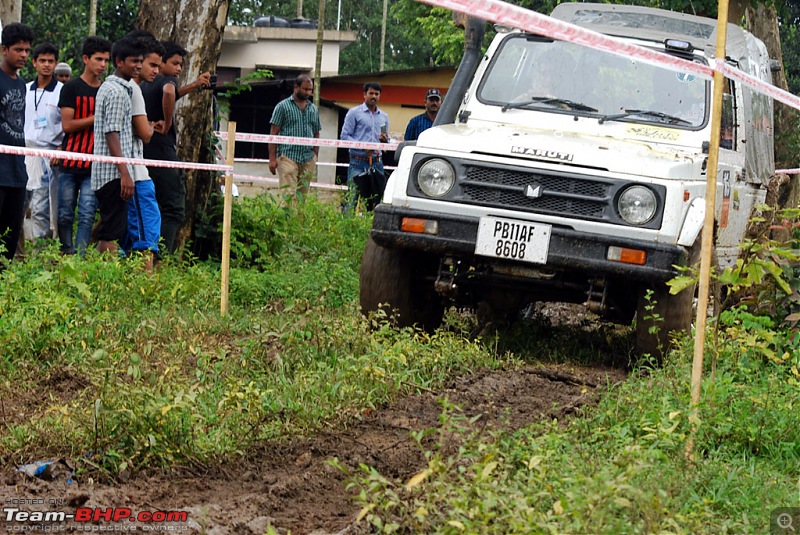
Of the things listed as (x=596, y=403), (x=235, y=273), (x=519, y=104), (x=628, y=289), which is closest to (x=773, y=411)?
(x=596, y=403)

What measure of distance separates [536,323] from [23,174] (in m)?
3.57

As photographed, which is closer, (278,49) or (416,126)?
(416,126)

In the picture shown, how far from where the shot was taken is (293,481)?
440cm

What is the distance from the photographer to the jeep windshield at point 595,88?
7.47 metres

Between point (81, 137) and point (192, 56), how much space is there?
151 centimetres

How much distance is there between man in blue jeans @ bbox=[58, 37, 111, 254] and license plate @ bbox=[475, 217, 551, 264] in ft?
11.5

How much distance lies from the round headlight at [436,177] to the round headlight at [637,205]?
0.92 m

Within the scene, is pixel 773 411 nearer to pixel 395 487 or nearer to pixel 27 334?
pixel 395 487

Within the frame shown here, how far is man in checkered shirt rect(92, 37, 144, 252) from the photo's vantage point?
27.9 feet

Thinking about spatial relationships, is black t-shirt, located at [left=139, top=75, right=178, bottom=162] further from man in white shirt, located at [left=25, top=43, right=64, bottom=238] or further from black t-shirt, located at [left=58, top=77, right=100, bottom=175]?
man in white shirt, located at [left=25, top=43, right=64, bottom=238]

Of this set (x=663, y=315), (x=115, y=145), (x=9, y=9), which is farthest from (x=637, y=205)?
(x=9, y=9)

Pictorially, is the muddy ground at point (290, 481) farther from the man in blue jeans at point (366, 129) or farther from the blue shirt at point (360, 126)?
the blue shirt at point (360, 126)

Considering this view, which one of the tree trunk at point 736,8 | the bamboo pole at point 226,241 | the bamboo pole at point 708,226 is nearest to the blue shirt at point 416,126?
the tree trunk at point 736,8

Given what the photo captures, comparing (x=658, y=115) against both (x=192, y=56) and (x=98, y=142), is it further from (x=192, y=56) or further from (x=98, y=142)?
(x=192, y=56)
